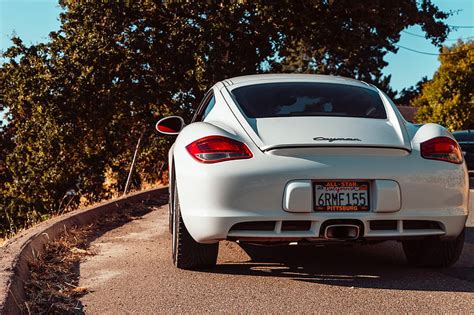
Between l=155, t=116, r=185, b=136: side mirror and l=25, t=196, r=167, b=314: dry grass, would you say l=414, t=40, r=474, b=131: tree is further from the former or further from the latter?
l=25, t=196, r=167, b=314: dry grass

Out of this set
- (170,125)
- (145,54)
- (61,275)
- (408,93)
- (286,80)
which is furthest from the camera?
(408,93)

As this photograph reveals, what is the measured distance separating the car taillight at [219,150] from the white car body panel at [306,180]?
4 centimetres

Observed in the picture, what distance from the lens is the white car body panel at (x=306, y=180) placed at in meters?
4.01

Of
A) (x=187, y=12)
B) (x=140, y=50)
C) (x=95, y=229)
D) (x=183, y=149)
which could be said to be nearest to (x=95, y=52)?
(x=140, y=50)

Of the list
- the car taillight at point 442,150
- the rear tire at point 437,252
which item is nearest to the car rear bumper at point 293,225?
the car taillight at point 442,150

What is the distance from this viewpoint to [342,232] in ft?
13.5

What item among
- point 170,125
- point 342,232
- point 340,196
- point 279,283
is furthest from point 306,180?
point 170,125

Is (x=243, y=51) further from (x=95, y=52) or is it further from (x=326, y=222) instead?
(x=326, y=222)

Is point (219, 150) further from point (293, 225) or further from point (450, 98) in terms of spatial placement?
point (450, 98)

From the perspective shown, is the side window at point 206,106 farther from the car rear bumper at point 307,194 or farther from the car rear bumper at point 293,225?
the car rear bumper at point 293,225

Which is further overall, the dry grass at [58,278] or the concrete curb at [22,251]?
the dry grass at [58,278]

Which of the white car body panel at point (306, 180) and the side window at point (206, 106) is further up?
the side window at point (206, 106)

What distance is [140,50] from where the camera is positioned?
1711 cm

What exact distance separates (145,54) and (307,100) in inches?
507
